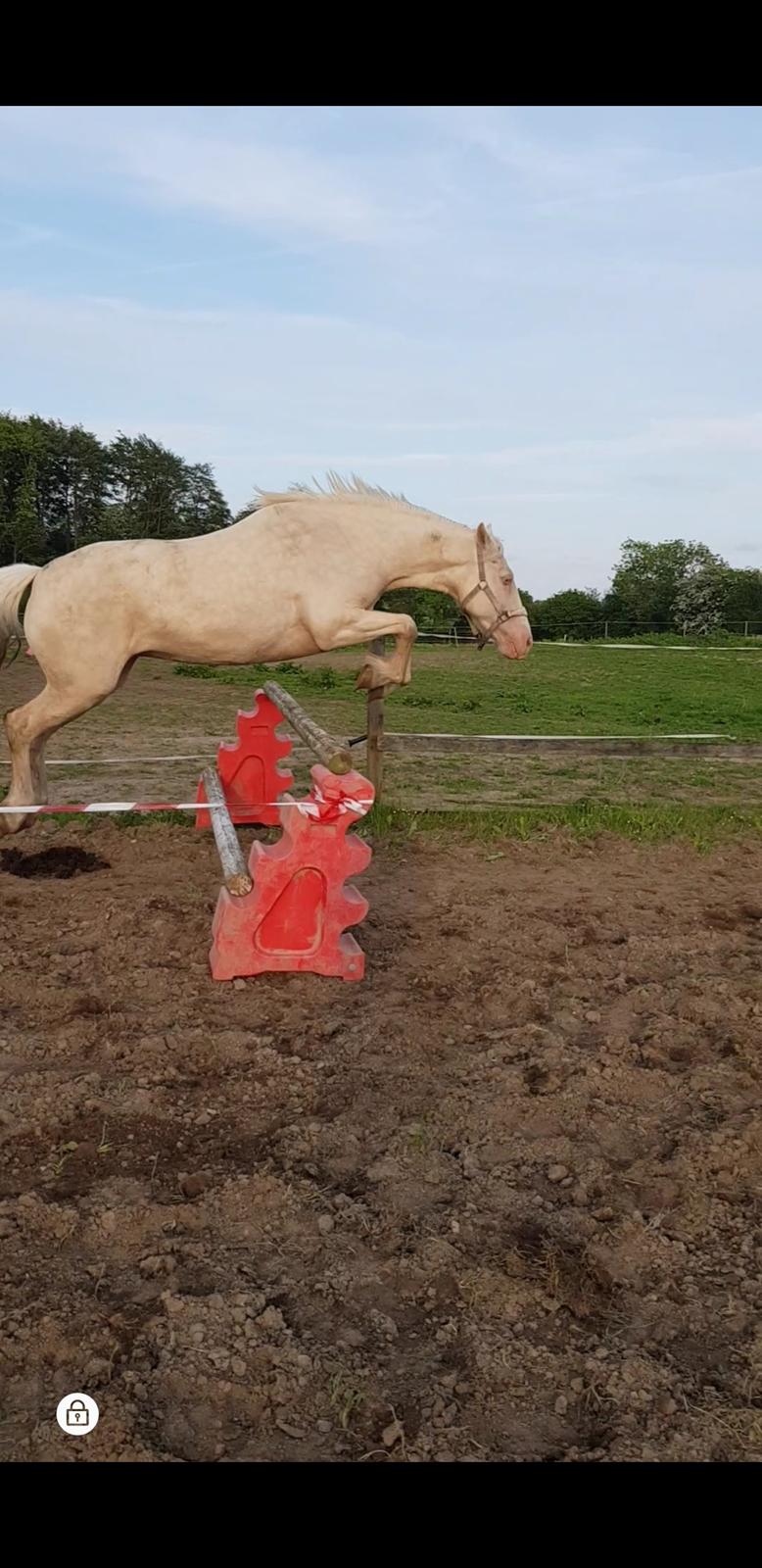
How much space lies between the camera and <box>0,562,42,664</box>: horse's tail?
470 cm

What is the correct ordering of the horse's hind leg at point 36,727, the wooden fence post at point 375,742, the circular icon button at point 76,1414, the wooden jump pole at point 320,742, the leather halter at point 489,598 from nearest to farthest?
the circular icon button at point 76,1414 → the wooden jump pole at point 320,742 → the horse's hind leg at point 36,727 → the leather halter at point 489,598 → the wooden fence post at point 375,742

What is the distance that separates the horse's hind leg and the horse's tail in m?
0.41

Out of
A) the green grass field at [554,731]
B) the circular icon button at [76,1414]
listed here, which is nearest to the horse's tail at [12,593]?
the green grass field at [554,731]

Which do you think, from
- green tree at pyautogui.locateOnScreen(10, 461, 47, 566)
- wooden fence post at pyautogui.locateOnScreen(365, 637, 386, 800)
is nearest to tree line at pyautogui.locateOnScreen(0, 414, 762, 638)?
green tree at pyautogui.locateOnScreen(10, 461, 47, 566)

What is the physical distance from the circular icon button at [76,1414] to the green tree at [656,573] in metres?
50.7

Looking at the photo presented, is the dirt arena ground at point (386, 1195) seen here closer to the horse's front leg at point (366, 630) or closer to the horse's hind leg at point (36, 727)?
the horse's hind leg at point (36, 727)

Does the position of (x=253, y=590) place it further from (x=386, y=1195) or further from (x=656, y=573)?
(x=656, y=573)

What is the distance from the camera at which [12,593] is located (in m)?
4.69

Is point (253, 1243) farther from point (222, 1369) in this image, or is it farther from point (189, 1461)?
point (189, 1461)

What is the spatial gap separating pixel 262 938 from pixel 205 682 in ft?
41.7

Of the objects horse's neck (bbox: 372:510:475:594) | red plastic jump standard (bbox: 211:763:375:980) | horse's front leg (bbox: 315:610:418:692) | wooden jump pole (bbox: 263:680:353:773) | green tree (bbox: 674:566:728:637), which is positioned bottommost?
red plastic jump standard (bbox: 211:763:375:980)

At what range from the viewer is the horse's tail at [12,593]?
470 cm

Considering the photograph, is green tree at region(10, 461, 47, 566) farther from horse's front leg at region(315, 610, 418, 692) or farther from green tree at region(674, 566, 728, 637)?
green tree at region(674, 566, 728, 637)

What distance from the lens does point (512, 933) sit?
473 centimetres
